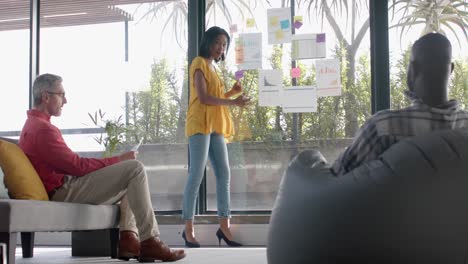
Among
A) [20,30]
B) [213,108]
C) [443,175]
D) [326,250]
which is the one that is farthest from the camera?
[20,30]

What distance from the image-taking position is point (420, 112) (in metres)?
2.19

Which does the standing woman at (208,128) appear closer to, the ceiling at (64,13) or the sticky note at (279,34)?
the sticky note at (279,34)

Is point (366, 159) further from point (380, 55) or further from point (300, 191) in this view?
point (380, 55)

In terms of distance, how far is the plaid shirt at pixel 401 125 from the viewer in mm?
2182

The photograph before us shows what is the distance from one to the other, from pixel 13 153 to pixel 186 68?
7.44 ft

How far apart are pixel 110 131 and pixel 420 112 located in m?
3.70

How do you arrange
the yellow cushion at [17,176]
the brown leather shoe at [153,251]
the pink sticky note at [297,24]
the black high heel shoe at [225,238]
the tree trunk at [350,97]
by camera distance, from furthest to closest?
the pink sticky note at [297,24] < the tree trunk at [350,97] < the black high heel shoe at [225,238] < the brown leather shoe at [153,251] < the yellow cushion at [17,176]

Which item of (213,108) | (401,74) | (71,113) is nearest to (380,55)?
(401,74)

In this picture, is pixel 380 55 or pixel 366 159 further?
pixel 380 55

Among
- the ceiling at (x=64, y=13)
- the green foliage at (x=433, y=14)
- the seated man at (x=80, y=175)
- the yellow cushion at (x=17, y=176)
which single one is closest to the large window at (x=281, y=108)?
the green foliage at (x=433, y=14)

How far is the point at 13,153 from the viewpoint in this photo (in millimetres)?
3672

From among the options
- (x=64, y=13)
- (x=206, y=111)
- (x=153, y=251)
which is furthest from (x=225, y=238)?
(x=64, y=13)

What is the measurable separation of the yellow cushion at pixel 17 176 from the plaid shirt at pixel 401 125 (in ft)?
6.77

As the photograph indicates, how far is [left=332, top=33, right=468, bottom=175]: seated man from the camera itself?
7.17 ft
